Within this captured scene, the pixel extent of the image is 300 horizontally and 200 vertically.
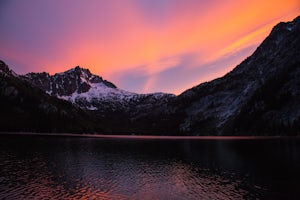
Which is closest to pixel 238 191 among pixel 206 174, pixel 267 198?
pixel 267 198

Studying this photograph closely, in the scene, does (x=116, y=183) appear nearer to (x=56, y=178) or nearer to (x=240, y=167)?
(x=56, y=178)

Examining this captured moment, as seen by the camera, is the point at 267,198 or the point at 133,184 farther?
the point at 133,184

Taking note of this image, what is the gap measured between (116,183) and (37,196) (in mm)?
19577

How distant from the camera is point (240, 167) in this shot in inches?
3346

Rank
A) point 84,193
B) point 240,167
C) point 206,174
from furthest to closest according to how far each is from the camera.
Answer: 1. point 240,167
2. point 206,174
3. point 84,193

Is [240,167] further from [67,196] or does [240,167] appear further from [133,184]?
[67,196]

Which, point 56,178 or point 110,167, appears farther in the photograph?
point 110,167

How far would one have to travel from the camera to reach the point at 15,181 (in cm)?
5969

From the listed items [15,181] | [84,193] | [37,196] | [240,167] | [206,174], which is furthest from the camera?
[240,167]

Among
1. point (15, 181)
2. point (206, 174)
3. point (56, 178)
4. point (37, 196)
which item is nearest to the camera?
point (37, 196)

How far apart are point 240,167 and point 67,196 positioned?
5979 cm

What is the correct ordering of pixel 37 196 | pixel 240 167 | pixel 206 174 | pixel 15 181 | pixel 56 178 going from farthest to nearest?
1. pixel 240 167
2. pixel 206 174
3. pixel 56 178
4. pixel 15 181
5. pixel 37 196

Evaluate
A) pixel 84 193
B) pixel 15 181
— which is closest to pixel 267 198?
pixel 84 193

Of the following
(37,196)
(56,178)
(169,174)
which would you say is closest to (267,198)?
(169,174)
